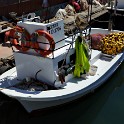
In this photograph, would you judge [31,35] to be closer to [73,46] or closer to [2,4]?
[73,46]

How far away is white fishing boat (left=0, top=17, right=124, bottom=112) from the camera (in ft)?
26.1

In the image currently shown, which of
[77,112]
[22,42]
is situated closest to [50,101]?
[77,112]

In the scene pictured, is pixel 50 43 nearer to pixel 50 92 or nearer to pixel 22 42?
pixel 22 42

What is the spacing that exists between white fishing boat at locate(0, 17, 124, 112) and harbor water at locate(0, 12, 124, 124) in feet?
1.47

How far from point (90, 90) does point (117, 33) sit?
396cm

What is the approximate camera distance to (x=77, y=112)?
8945 millimetres

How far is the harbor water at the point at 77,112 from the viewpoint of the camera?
8555 mm

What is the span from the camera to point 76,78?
9.00m

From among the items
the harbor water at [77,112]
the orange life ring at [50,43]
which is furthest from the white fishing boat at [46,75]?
the harbor water at [77,112]

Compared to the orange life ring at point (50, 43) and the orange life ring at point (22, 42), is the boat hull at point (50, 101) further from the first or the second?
the orange life ring at point (22, 42)

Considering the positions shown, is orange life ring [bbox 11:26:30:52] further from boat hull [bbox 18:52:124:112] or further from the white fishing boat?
boat hull [bbox 18:52:124:112]

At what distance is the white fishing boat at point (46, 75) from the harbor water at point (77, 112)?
1.47 ft

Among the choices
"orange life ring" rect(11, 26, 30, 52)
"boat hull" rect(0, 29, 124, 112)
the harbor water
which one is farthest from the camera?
the harbor water

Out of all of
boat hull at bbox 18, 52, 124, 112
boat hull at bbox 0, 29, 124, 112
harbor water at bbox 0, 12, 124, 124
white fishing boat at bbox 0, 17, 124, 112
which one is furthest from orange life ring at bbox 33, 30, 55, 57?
harbor water at bbox 0, 12, 124, 124
